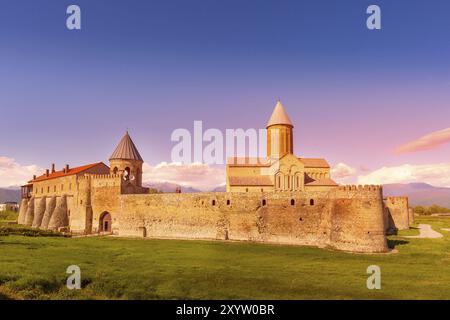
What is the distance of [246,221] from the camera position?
104ft

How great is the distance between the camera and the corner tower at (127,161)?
4253cm

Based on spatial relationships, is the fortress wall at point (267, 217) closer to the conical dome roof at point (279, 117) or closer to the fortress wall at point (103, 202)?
the fortress wall at point (103, 202)

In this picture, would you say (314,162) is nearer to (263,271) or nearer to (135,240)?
(135,240)

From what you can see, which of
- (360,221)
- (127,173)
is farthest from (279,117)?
(360,221)

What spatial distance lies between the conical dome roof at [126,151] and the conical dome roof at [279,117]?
16638 mm

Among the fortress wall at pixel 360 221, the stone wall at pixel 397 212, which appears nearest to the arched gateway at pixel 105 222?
the fortress wall at pixel 360 221

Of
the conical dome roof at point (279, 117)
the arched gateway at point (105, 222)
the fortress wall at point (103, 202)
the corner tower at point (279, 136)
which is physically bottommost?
the arched gateway at point (105, 222)

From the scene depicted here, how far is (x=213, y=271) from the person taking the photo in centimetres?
1939

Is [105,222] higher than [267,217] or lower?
lower

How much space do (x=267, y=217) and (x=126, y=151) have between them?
1981cm


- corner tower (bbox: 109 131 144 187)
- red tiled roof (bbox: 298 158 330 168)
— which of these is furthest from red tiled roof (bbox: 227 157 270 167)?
corner tower (bbox: 109 131 144 187)

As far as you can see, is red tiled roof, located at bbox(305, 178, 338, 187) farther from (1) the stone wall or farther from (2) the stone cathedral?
(1) the stone wall

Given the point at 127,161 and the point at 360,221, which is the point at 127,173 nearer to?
the point at 127,161

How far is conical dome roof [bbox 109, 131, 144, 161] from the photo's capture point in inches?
1687
